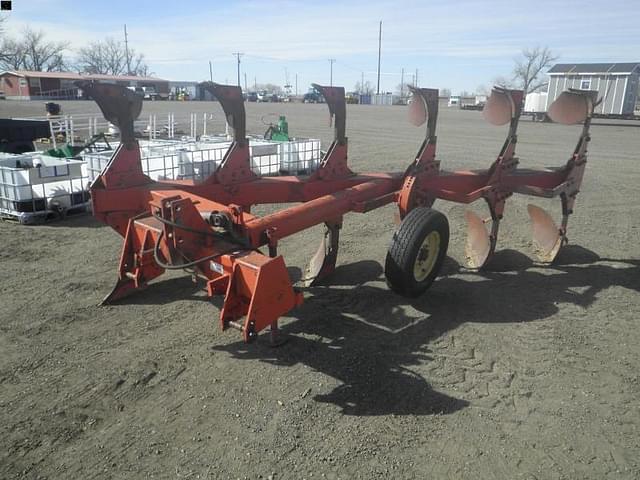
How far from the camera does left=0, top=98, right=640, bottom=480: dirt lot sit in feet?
9.22

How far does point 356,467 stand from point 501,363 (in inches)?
62.9

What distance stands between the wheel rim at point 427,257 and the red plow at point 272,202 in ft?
0.04

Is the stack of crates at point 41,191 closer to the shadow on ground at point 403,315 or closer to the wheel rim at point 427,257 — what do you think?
the shadow on ground at point 403,315

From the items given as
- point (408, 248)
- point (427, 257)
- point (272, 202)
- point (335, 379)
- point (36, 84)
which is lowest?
point (335, 379)

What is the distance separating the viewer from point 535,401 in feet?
11.0

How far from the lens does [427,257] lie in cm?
468

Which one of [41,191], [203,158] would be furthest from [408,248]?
[203,158]

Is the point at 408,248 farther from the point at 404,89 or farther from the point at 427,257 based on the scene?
the point at 404,89

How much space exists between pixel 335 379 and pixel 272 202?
1.71 m

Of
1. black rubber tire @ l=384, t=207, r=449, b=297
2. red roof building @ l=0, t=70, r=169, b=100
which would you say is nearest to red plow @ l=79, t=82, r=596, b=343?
black rubber tire @ l=384, t=207, r=449, b=297

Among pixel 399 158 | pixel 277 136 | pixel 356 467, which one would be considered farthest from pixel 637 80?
pixel 356 467

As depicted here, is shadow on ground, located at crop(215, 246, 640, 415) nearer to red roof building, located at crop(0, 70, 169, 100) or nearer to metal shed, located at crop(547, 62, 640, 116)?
metal shed, located at crop(547, 62, 640, 116)

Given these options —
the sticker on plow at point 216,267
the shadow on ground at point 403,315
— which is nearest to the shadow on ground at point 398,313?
the shadow on ground at point 403,315

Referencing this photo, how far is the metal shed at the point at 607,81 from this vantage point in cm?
3003
